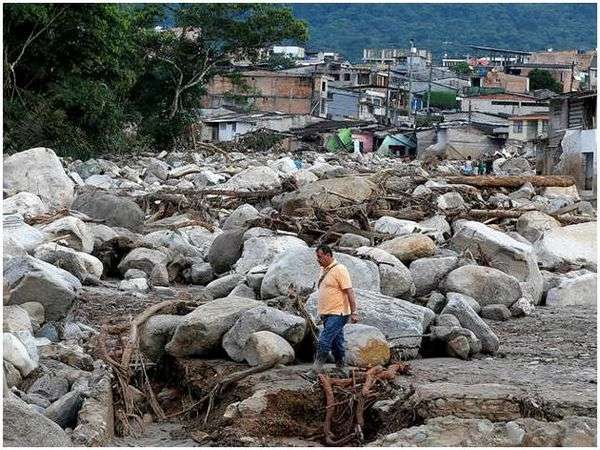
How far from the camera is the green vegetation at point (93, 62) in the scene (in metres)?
24.7

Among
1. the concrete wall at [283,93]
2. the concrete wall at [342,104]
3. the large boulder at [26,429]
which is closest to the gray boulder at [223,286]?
the large boulder at [26,429]

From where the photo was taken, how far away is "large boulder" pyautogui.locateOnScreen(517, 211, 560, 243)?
14787 millimetres

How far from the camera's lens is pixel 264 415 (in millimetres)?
6535

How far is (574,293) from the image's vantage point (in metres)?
11.0

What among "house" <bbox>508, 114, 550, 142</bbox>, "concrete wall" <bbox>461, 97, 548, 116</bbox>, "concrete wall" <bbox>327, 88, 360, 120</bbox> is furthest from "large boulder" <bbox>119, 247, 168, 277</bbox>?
"concrete wall" <bbox>327, 88, 360, 120</bbox>

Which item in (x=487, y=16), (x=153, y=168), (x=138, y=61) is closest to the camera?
(x=153, y=168)

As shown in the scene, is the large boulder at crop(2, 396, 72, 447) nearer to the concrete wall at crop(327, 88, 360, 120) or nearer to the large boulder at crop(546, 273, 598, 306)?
the large boulder at crop(546, 273, 598, 306)

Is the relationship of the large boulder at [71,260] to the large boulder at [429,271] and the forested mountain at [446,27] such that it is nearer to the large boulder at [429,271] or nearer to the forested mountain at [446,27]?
the large boulder at [429,271]

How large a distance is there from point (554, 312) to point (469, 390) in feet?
13.9

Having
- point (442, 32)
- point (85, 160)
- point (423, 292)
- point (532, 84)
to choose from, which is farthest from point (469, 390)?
point (442, 32)

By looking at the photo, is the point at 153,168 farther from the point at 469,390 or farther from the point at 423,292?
the point at 469,390

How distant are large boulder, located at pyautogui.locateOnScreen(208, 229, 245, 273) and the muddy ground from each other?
2916 mm

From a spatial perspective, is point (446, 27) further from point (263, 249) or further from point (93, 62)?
point (263, 249)

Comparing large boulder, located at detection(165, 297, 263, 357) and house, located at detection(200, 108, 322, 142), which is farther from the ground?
large boulder, located at detection(165, 297, 263, 357)
